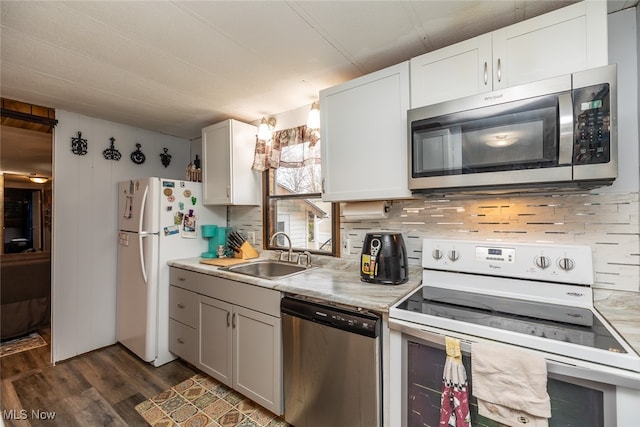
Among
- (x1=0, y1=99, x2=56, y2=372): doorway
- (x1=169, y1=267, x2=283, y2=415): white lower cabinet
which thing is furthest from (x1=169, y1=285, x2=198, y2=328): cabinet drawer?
(x1=0, y1=99, x2=56, y2=372): doorway

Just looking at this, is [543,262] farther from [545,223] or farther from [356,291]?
[356,291]

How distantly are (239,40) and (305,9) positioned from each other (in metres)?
0.43

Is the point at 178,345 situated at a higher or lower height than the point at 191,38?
lower

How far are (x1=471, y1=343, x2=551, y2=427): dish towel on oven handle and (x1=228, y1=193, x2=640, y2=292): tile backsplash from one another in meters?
0.74

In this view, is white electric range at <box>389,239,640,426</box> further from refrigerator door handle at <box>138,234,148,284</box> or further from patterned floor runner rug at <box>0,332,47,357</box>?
patterned floor runner rug at <box>0,332,47,357</box>

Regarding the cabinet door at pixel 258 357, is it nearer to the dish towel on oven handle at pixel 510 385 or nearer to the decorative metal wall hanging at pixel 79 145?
the dish towel on oven handle at pixel 510 385

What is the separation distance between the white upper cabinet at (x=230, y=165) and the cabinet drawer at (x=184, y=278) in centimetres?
67

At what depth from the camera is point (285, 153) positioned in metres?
2.49

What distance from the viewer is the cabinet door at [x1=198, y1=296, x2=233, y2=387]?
76.4 inches

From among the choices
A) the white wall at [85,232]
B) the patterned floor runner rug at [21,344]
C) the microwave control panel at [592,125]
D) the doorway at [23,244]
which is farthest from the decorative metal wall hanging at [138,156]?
the microwave control panel at [592,125]

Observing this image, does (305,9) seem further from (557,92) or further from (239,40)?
(557,92)

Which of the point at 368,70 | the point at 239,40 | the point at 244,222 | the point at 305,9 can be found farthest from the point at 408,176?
the point at 244,222

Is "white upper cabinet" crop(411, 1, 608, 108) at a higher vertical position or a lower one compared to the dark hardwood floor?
higher

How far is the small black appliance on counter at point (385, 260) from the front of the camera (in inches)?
62.0
